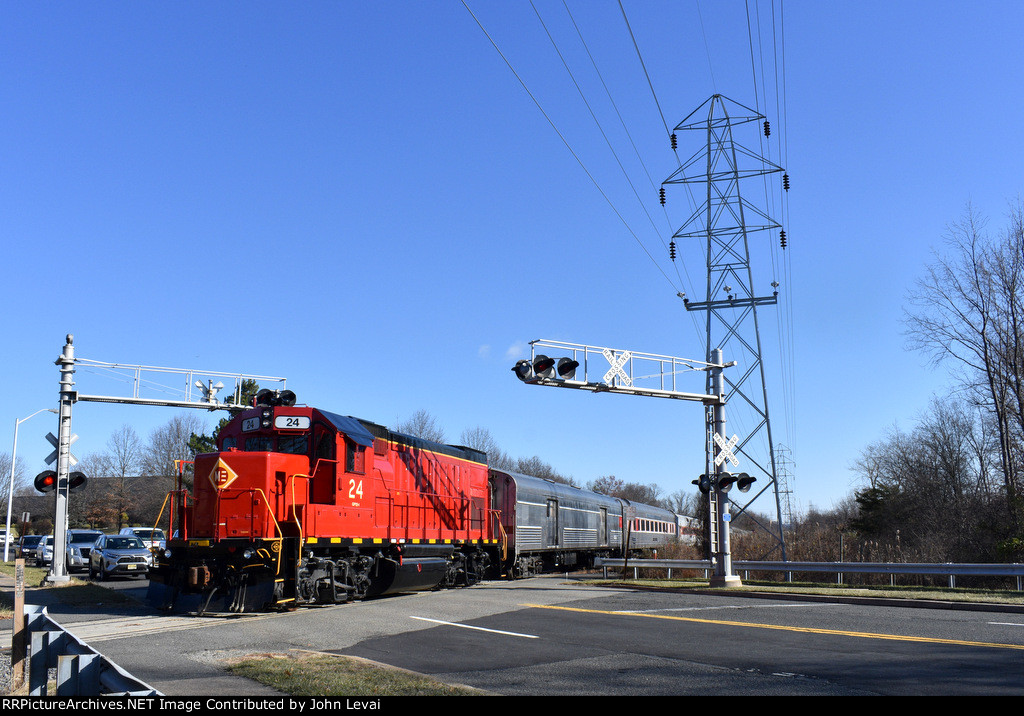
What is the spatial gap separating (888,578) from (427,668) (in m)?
19.5

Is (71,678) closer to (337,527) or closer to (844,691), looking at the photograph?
(844,691)

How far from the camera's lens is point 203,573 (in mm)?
14508

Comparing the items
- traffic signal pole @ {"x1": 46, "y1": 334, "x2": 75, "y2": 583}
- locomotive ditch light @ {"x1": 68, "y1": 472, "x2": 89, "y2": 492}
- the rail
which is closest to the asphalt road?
the rail

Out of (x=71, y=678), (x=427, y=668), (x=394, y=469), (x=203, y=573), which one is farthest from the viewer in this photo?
(x=394, y=469)

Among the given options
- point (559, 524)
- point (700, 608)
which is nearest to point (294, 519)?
point (700, 608)

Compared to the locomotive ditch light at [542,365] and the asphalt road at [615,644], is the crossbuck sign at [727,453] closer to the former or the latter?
the asphalt road at [615,644]

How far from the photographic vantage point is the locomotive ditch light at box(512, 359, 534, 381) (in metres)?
18.0

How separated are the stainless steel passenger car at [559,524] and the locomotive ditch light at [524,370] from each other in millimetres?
9568

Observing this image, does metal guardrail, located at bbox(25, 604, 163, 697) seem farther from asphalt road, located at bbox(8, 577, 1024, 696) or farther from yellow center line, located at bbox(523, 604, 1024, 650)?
yellow center line, located at bbox(523, 604, 1024, 650)

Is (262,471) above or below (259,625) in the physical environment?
above

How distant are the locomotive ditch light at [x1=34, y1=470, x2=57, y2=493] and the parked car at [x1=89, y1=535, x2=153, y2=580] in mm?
7130

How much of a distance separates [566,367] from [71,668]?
13732mm

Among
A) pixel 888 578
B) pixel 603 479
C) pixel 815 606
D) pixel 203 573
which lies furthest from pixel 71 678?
pixel 603 479

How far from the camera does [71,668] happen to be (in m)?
5.85
